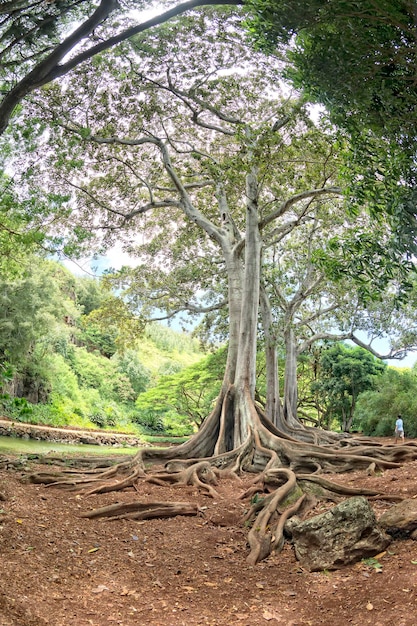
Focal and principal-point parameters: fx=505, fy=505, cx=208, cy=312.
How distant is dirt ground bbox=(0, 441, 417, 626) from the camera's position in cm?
348

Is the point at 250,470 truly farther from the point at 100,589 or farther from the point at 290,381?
the point at 290,381

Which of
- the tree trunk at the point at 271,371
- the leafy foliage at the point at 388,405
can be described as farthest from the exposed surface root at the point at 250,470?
the leafy foliage at the point at 388,405

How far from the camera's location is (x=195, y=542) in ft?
17.5

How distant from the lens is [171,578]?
14.5 feet

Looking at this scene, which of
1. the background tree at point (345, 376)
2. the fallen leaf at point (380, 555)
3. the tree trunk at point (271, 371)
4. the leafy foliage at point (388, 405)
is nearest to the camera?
the fallen leaf at point (380, 555)

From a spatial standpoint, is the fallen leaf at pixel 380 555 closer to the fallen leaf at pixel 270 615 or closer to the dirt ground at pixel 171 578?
the dirt ground at pixel 171 578

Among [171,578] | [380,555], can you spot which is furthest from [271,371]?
[171,578]

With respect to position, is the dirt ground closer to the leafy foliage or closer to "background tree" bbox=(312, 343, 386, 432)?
the leafy foliage

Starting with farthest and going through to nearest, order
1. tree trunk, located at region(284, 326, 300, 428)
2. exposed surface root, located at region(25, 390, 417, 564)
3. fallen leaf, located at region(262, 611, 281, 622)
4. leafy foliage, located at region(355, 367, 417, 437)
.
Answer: leafy foliage, located at region(355, 367, 417, 437) → tree trunk, located at region(284, 326, 300, 428) → exposed surface root, located at region(25, 390, 417, 564) → fallen leaf, located at region(262, 611, 281, 622)

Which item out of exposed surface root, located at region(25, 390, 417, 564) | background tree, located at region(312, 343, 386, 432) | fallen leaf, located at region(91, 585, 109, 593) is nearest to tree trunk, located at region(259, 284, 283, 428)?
exposed surface root, located at region(25, 390, 417, 564)

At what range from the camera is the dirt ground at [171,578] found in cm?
348

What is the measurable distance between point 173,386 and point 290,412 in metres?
10.1

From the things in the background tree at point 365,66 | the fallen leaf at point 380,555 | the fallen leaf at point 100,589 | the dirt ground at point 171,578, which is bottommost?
the fallen leaf at point 100,589

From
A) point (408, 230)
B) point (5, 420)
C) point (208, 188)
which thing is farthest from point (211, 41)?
point (5, 420)
